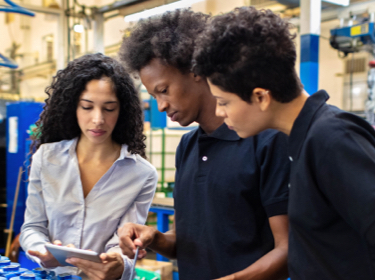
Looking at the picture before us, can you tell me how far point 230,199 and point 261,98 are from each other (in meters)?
0.35

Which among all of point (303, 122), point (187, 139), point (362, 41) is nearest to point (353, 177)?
point (303, 122)

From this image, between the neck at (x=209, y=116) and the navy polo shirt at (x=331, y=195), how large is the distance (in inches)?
16.3

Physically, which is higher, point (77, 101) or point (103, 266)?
point (77, 101)

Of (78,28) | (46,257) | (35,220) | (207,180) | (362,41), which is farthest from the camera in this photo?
(78,28)

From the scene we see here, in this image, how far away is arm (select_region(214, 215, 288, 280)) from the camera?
105 cm

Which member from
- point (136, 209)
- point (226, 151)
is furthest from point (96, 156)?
point (226, 151)

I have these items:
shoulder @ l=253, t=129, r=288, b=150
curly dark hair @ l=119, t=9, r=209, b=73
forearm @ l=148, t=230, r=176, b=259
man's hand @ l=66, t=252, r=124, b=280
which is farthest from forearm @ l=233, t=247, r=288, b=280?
curly dark hair @ l=119, t=9, r=209, b=73

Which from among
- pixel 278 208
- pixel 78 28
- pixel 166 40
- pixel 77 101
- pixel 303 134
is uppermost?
pixel 78 28

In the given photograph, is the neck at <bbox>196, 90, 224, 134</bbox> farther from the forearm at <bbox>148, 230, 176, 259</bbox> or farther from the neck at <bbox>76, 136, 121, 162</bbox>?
the neck at <bbox>76, 136, 121, 162</bbox>

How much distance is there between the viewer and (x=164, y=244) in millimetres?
1374

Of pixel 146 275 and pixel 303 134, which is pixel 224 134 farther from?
pixel 146 275

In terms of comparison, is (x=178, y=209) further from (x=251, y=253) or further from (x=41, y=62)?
(x=41, y=62)

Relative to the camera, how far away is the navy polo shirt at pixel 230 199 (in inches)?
43.0

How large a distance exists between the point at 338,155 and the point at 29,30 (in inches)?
376
